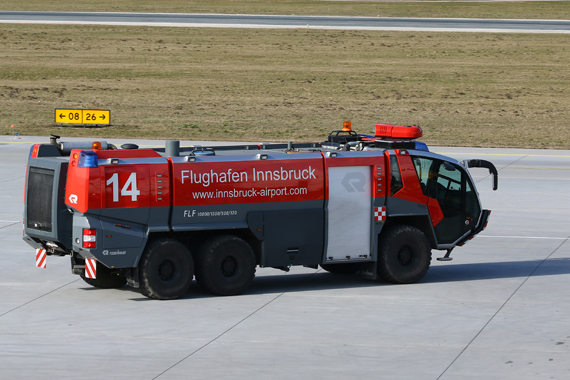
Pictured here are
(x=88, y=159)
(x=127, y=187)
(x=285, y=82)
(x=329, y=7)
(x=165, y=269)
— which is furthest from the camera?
(x=329, y=7)

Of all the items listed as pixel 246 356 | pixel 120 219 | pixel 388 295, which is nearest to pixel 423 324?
pixel 388 295

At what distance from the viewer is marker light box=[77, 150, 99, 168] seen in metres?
11.7

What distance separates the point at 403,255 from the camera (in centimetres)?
1370

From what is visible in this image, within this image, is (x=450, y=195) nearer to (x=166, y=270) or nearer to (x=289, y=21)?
(x=166, y=270)

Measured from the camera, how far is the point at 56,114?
40.4 metres

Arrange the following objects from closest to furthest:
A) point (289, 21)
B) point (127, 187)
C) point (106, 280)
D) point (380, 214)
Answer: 1. point (127, 187)
2. point (106, 280)
3. point (380, 214)
4. point (289, 21)

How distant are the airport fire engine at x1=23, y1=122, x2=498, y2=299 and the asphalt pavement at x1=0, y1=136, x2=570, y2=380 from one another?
481 mm

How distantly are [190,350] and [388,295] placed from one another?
4.02 m

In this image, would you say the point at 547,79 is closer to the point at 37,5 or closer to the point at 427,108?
the point at 427,108

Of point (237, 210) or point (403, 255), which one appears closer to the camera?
point (237, 210)

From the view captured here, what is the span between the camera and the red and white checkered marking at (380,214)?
13421 millimetres

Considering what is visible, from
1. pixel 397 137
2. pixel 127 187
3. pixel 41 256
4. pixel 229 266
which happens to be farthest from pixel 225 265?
pixel 397 137

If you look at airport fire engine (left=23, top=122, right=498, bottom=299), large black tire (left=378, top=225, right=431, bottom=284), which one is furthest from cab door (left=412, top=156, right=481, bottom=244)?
large black tire (left=378, top=225, right=431, bottom=284)

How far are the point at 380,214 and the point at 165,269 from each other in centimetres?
354
